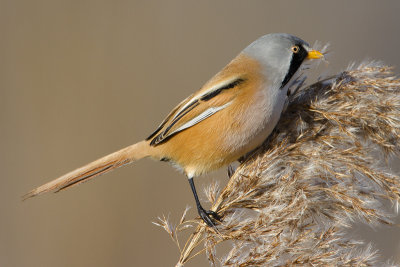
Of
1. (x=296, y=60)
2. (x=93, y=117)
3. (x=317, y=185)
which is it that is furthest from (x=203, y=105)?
(x=93, y=117)

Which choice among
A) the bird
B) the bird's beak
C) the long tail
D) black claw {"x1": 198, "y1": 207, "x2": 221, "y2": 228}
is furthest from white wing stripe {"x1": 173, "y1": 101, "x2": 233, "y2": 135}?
black claw {"x1": 198, "y1": 207, "x2": 221, "y2": 228}

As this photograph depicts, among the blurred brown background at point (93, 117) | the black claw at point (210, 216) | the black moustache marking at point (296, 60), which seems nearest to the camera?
the black claw at point (210, 216)

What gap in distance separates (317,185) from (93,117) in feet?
8.68

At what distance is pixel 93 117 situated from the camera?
14.3ft

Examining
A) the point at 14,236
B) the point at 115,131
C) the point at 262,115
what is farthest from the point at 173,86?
the point at 262,115

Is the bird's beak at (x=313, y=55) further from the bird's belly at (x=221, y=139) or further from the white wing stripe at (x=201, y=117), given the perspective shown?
the white wing stripe at (x=201, y=117)

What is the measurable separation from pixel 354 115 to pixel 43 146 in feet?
9.30

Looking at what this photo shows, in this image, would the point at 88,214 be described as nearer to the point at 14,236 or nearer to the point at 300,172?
the point at 14,236

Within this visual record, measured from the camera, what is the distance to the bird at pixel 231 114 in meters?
2.51

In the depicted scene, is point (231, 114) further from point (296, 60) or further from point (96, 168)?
point (96, 168)

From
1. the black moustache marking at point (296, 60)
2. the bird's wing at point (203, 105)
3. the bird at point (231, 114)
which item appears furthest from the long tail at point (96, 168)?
the black moustache marking at point (296, 60)

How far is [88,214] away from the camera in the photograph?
412cm

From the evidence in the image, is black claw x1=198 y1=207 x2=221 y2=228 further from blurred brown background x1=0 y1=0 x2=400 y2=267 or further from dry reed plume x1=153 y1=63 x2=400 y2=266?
blurred brown background x1=0 y1=0 x2=400 y2=267

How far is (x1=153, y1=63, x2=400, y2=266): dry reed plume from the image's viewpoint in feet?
6.43
